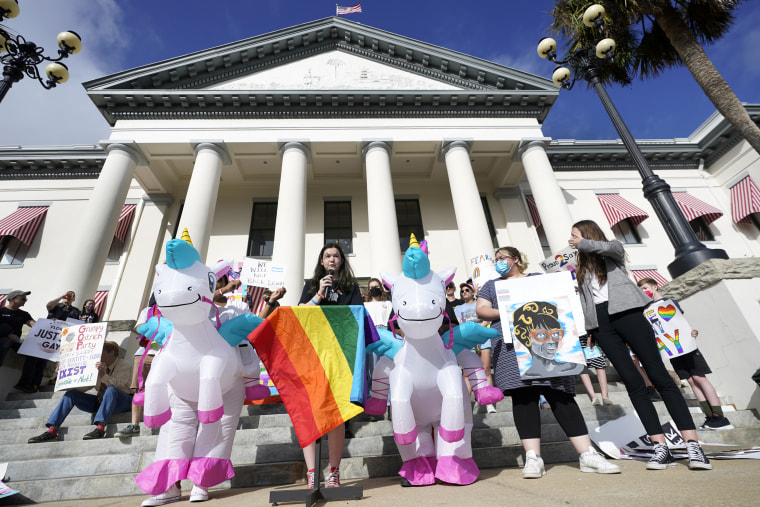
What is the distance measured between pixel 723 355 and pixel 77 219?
2000cm

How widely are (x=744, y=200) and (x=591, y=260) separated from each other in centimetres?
1911

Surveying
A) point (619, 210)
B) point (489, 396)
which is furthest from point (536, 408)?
point (619, 210)

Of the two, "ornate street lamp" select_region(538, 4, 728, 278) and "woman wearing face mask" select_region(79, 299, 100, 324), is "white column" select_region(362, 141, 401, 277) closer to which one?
"ornate street lamp" select_region(538, 4, 728, 278)

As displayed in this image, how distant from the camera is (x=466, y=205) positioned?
12.2 meters

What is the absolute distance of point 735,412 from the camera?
459 cm

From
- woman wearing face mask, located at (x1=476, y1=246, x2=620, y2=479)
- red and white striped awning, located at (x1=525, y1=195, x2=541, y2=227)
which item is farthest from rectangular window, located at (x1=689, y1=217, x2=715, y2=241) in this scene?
woman wearing face mask, located at (x1=476, y1=246, x2=620, y2=479)

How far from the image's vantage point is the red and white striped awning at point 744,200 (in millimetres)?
15859

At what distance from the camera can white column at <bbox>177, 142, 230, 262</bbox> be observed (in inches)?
440

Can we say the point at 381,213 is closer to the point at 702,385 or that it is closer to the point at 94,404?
the point at 94,404

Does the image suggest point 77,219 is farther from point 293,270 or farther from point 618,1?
point 618,1

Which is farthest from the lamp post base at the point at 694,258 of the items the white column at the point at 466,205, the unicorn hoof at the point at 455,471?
the white column at the point at 466,205

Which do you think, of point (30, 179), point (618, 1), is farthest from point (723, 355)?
point (30, 179)

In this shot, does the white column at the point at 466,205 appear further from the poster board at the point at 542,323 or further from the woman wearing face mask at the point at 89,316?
the woman wearing face mask at the point at 89,316

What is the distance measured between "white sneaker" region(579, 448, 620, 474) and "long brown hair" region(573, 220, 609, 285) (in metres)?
1.43
